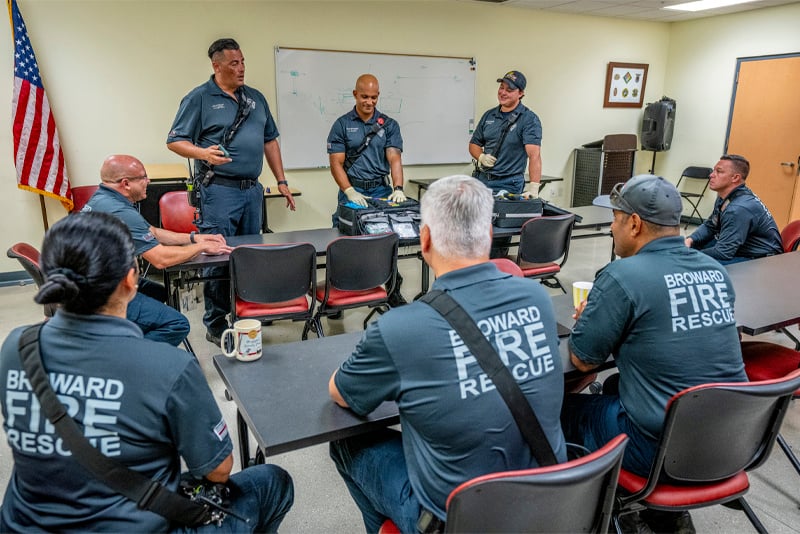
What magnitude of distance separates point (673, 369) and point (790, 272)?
156 cm

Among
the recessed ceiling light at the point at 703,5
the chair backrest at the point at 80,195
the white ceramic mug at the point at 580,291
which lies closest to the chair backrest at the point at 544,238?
the white ceramic mug at the point at 580,291

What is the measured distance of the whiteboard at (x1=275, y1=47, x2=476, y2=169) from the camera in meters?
5.36

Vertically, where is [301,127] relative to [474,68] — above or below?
below

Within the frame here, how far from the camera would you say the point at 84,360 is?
1.03 m

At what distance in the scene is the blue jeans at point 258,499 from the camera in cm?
125

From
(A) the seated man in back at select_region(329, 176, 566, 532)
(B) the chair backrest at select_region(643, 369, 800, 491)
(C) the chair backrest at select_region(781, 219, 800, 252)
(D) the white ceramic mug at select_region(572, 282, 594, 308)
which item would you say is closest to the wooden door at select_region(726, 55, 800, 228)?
(C) the chair backrest at select_region(781, 219, 800, 252)

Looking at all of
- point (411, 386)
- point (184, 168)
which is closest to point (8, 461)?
point (411, 386)

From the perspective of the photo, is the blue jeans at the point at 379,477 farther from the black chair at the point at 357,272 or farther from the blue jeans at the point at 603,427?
the black chair at the point at 357,272

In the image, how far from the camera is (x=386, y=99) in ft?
18.9

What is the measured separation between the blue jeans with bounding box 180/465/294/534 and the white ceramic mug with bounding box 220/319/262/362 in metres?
0.33

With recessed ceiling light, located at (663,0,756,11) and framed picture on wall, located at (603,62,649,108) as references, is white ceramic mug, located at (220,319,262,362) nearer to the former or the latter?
recessed ceiling light, located at (663,0,756,11)

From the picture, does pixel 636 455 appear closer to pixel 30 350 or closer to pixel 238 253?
pixel 30 350

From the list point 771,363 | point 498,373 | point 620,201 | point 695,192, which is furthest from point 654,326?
point 695,192

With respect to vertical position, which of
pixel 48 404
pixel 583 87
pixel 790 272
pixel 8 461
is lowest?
pixel 8 461
